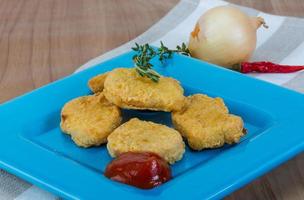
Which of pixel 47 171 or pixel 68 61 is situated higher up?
pixel 47 171

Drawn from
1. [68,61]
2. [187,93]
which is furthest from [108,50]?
[187,93]

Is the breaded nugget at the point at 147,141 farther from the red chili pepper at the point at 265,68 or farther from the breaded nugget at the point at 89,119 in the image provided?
the red chili pepper at the point at 265,68

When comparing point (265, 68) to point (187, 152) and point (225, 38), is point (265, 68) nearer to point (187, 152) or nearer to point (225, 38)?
point (225, 38)

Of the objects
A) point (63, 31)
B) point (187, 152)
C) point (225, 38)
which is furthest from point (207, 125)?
point (63, 31)

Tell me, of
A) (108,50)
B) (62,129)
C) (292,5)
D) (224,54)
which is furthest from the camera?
(292,5)

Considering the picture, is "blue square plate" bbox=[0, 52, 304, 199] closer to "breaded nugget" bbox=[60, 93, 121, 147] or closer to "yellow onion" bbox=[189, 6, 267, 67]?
"breaded nugget" bbox=[60, 93, 121, 147]

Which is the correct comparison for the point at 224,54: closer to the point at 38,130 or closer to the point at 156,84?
the point at 156,84
